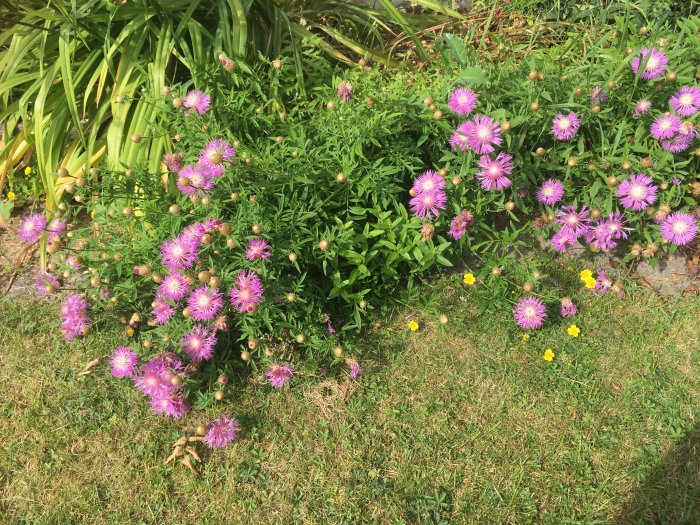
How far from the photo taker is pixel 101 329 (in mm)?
2436

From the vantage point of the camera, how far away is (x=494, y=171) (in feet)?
6.99

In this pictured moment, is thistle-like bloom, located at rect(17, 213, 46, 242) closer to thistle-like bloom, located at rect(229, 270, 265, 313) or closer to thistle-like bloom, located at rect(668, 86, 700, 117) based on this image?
thistle-like bloom, located at rect(229, 270, 265, 313)

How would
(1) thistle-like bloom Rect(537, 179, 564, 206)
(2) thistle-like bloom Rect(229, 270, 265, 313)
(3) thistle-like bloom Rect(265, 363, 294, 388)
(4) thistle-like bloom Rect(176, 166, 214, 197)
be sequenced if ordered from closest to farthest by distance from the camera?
(2) thistle-like bloom Rect(229, 270, 265, 313) < (4) thistle-like bloom Rect(176, 166, 214, 197) < (3) thistle-like bloom Rect(265, 363, 294, 388) < (1) thistle-like bloom Rect(537, 179, 564, 206)

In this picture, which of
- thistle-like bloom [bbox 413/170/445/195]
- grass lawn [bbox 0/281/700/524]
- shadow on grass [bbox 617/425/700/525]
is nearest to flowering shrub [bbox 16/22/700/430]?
thistle-like bloom [bbox 413/170/445/195]

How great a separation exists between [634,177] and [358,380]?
1.49 m

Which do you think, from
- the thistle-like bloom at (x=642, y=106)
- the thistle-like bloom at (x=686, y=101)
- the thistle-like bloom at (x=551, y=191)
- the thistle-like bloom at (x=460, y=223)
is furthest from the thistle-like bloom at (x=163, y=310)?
the thistle-like bloom at (x=686, y=101)

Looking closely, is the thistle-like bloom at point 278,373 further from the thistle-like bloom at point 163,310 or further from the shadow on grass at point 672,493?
the shadow on grass at point 672,493

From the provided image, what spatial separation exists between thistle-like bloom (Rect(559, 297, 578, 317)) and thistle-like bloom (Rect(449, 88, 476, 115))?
0.97m

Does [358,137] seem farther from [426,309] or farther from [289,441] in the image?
[289,441]

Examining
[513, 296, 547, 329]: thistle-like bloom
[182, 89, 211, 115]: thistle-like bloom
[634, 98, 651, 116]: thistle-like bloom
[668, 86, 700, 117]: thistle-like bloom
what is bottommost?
[513, 296, 547, 329]: thistle-like bloom

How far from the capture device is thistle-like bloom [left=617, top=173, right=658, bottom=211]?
7.29ft

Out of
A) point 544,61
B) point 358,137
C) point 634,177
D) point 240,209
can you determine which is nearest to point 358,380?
point 240,209

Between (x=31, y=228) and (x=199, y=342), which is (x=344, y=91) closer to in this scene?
(x=199, y=342)

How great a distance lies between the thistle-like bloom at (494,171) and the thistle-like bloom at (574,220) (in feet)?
1.40
